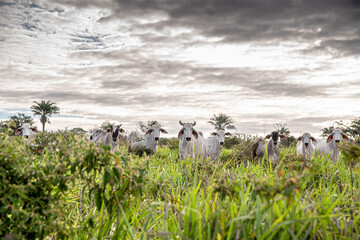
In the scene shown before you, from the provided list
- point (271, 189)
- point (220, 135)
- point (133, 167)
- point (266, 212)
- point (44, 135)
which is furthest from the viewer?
point (220, 135)

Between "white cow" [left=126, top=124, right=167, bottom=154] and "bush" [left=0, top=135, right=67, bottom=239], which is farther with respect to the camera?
"white cow" [left=126, top=124, right=167, bottom=154]

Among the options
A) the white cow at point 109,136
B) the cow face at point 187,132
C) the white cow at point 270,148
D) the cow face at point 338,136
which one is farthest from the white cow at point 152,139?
the cow face at point 338,136

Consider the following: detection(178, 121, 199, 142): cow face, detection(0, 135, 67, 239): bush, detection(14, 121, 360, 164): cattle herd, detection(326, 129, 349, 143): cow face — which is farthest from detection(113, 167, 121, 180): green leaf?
detection(326, 129, 349, 143): cow face

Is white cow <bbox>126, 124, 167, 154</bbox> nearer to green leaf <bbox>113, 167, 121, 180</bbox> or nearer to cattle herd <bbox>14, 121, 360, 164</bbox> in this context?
cattle herd <bbox>14, 121, 360, 164</bbox>

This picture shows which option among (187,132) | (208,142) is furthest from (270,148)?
(208,142)

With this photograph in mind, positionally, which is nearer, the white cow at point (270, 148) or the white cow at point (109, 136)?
the white cow at point (270, 148)

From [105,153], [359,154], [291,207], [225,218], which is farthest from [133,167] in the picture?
[359,154]

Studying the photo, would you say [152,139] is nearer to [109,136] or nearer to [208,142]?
[109,136]

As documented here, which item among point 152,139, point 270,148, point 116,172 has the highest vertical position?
point 116,172

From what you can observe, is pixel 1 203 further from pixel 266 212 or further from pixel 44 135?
pixel 44 135

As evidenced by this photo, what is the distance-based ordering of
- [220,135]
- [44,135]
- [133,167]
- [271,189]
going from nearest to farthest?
[271,189]
[133,167]
[44,135]
[220,135]

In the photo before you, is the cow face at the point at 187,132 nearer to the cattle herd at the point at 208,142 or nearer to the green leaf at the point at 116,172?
the cattle herd at the point at 208,142

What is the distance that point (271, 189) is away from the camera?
243cm

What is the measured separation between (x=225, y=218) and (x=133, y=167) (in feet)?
3.01
